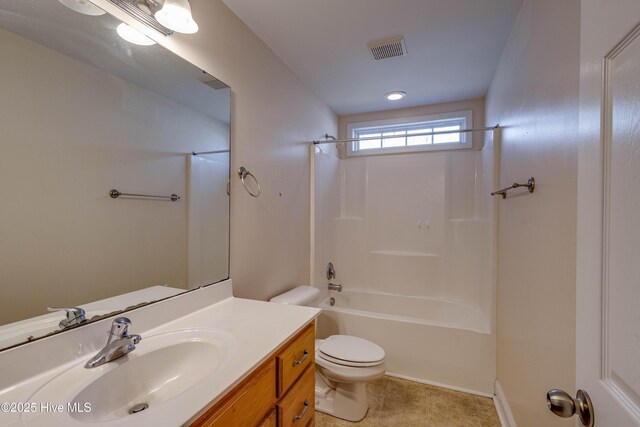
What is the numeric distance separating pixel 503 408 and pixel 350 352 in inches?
39.9

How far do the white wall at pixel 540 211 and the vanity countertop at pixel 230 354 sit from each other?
3.09 feet

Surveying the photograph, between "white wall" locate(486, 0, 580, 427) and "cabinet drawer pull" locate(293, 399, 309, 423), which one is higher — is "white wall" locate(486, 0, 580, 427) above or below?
above

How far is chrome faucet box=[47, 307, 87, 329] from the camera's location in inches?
33.0

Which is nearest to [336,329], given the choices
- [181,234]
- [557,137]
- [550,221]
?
[181,234]

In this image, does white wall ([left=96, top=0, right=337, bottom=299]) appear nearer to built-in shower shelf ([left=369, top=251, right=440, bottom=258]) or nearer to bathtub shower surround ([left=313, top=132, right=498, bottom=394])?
bathtub shower surround ([left=313, top=132, right=498, bottom=394])

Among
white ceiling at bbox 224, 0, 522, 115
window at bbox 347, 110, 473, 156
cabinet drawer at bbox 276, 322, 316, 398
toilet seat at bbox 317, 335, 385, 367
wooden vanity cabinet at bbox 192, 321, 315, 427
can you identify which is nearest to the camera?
wooden vanity cabinet at bbox 192, 321, 315, 427

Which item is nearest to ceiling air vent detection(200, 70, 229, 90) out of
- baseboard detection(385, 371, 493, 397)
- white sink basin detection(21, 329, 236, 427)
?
white sink basin detection(21, 329, 236, 427)

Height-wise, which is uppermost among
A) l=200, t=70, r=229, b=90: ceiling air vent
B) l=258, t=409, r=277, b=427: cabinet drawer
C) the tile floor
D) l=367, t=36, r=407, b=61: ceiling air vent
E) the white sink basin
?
l=367, t=36, r=407, b=61: ceiling air vent

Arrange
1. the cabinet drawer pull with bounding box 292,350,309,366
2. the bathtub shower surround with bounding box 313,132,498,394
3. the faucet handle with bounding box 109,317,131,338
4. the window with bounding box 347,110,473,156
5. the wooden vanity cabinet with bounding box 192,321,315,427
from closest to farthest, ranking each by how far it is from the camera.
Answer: the wooden vanity cabinet with bounding box 192,321,315,427 → the faucet handle with bounding box 109,317,131,338 → the cabinet drawer pull with bounding box 292,350,309,366 → the bathtub shower surround with bounding box 313,132,498,394 → the window with bounding box 347,110,473,156

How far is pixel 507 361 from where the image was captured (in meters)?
1.69

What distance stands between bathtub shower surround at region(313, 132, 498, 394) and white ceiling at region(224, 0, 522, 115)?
626 millimetres

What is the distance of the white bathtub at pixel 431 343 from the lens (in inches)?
79.0

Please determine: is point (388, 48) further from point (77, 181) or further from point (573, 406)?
point (573, 406)

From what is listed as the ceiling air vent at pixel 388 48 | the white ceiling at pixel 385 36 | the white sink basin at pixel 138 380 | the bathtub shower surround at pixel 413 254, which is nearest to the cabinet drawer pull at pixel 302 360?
the white sink basin at pixel 138 380
